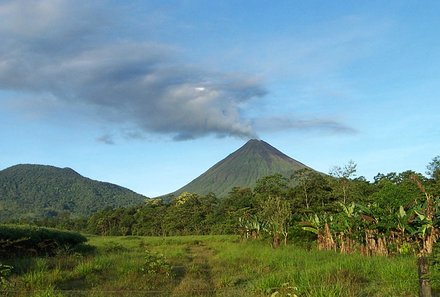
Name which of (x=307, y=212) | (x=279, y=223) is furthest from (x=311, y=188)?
(x=279, y=223)

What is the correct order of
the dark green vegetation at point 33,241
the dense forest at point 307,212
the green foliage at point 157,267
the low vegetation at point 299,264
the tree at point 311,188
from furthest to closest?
the tree at point 311,188
the dark green vegetation at point 33,241
the dense forest at point 307,212
the green foliage at point 157,267
the low vegetation at point 299,264

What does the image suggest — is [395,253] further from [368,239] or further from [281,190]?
[281,190]

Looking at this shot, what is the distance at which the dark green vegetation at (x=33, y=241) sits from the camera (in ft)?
61.5

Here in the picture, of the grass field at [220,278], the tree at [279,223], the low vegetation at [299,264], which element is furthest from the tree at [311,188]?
the grass field at [220,278]

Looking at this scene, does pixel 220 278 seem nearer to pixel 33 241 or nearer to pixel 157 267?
pixel 157 267

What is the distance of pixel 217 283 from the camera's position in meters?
12.0

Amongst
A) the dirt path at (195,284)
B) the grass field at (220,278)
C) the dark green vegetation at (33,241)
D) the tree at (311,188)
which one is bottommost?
the dirt path at (195,284)

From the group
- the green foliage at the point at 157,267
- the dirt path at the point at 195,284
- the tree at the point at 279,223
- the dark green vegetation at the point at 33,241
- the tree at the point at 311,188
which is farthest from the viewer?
the tree at the point at 311,188

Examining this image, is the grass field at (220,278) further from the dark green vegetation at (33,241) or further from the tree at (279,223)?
the tree at (279,223)

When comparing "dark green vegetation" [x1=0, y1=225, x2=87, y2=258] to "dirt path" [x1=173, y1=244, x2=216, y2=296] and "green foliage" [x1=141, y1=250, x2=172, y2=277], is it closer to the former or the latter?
"green foliage" [x1=141, y1=250, x2=172, y2=277]

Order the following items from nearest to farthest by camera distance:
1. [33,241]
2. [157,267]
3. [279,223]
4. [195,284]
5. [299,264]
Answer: [195,284] → [157,267] → [299,264] → [33,241] → [279,223]

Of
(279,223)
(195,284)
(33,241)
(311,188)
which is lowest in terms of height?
(195,284)

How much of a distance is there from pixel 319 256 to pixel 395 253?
8.64 ft

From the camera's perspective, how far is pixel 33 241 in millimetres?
20156
